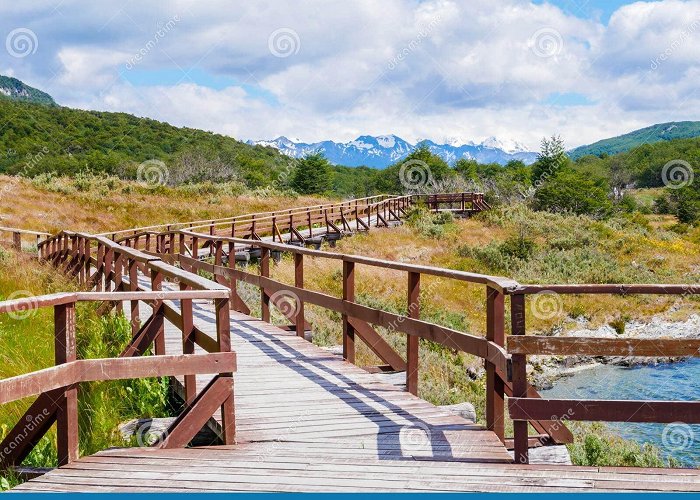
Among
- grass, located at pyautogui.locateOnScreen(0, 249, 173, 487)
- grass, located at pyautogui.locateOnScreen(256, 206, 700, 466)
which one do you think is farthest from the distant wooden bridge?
grass, located at pyautogui.locateOnScreen(256, 206, 700, 466)

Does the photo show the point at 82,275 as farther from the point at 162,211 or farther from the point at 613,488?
the point at 162,211

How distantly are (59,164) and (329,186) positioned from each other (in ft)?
74.5

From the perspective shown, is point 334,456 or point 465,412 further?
point 465,412

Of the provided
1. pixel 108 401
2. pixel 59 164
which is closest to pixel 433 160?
pixel 59 164

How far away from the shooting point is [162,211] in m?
35.7

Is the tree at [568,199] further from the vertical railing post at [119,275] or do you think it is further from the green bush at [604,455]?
the vertical railing post at [119,275]

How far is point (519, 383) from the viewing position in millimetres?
4582

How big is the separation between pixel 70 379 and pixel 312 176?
58.1 meters

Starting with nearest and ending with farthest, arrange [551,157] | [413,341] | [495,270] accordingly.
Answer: [413,341] → [495,270] → [551,157]

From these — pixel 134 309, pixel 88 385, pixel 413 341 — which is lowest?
pixel 88 385

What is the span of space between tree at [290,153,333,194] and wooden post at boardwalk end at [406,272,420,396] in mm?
54858

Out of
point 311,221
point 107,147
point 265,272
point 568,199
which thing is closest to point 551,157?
point 568,199

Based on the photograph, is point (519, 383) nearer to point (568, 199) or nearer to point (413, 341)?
point (413, 341)

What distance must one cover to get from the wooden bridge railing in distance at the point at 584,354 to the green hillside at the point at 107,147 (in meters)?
46.6
